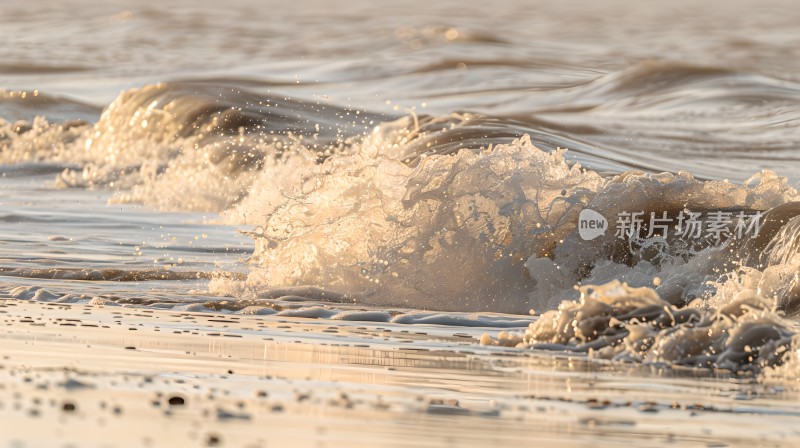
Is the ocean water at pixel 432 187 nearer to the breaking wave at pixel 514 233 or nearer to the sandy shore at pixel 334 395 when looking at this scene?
the breaking wave at pixel 514 233

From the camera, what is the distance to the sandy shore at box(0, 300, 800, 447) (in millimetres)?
4258

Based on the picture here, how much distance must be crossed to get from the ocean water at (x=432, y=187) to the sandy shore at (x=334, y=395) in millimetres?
593

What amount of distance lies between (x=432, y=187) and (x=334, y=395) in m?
4.56

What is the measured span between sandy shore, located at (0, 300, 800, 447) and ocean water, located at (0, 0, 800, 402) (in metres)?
0.59

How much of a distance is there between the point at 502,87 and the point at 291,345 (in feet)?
68.9

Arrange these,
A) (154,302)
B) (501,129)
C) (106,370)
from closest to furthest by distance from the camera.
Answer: (106,370), (154,302), (501,129)

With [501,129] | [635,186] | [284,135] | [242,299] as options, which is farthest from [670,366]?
[284,135]

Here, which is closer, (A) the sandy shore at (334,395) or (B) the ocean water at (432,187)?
(A) the sandy shore at (334,395)

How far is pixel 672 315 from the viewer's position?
6.40 meters

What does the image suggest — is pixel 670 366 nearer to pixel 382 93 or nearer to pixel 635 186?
pixel 635 186

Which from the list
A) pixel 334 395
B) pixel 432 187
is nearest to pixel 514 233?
pixel 432 187

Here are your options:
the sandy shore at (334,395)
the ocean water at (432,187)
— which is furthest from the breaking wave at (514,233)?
the sandy shore at (334,395)

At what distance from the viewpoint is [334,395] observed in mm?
4996

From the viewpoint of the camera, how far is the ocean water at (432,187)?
803 centimetres
